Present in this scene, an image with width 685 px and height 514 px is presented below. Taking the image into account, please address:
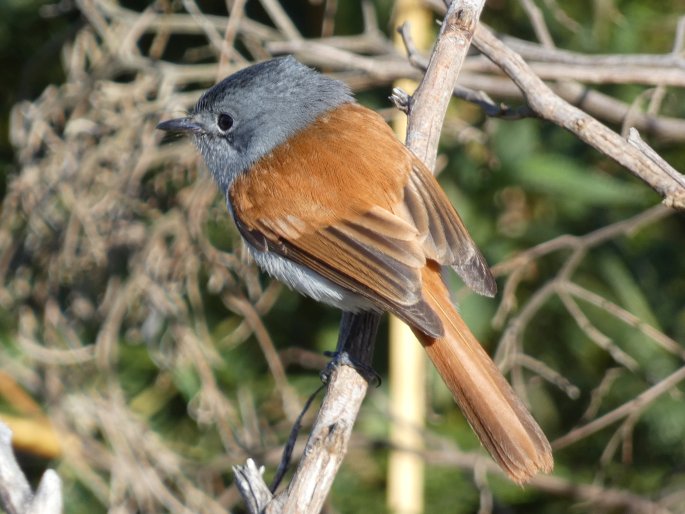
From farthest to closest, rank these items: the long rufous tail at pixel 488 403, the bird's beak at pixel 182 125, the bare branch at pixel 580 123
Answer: the bird's beak at pixel 182 125 < the long rufous tail at pixel 488 403 < the bare branch at pixel 580 123

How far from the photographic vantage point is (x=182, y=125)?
381 centimetres

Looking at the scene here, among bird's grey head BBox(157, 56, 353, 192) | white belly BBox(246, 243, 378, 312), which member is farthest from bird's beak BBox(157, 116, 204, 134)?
white belly BBox(246, 243, 378, 312)

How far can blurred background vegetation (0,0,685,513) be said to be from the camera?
426cm

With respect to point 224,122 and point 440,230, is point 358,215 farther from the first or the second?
point 224,122

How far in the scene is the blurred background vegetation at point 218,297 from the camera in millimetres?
4262

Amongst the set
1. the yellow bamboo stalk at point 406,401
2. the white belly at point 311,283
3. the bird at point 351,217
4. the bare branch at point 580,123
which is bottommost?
the yellow bamboo stalk at point 406,401

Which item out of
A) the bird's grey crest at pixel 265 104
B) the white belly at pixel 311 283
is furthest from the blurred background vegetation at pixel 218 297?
the white belly at pixel 311 283

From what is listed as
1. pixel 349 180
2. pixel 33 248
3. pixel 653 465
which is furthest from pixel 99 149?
pixel 653 465

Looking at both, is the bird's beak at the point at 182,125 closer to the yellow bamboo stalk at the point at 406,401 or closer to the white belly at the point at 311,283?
the white belly at the point at 311,283

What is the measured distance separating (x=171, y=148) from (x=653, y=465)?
2650 millimetres

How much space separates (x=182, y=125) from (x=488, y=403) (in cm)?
166

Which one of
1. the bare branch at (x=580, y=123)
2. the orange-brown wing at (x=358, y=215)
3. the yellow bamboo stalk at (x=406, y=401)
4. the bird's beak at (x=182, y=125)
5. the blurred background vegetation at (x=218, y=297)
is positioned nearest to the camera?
the bare branch at (x=580, y=123)

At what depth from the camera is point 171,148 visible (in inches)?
168

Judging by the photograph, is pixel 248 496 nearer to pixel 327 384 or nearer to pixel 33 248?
pixel 327 384
